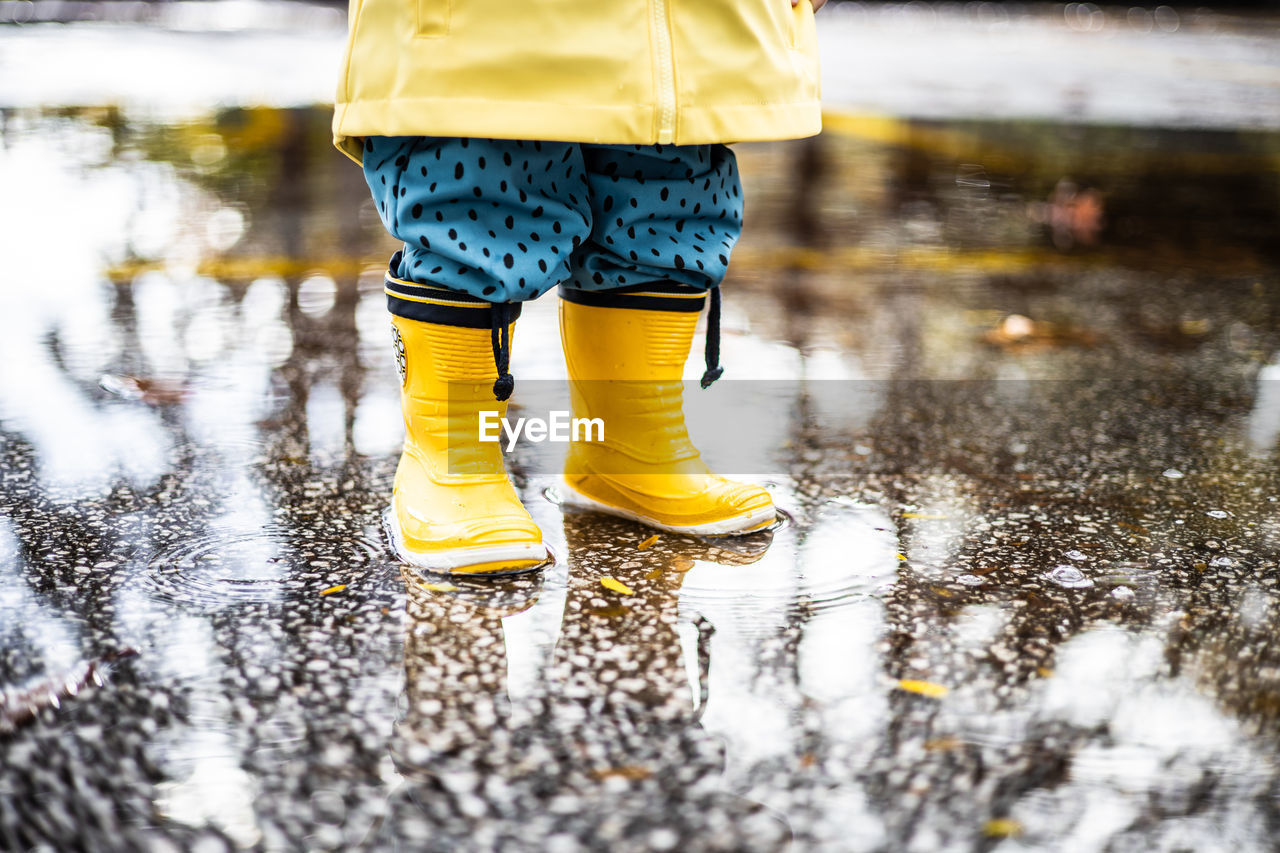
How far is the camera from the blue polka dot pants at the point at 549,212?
1670mm

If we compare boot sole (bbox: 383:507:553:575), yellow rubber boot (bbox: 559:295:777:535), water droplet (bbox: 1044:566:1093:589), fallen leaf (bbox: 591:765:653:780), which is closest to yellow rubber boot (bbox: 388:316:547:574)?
boot sole (bbox: 383:507:553:575)

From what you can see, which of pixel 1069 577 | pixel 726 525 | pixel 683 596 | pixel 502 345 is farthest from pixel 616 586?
pixel 1069 577

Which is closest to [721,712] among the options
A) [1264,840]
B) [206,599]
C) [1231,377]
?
[1264,840]

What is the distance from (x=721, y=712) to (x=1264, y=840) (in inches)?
21.4

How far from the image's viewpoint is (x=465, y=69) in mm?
1614

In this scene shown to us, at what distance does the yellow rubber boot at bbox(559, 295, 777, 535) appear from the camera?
1888 millimetres

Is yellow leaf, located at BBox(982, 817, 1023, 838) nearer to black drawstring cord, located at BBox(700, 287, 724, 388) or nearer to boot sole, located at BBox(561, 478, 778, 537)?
boot sole, located at BBox(561, 478, 778, 537)

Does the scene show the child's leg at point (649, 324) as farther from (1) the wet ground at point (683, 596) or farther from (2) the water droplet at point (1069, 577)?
(2) the water droplet at point (1069, 577)

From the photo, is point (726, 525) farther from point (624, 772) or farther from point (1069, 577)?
point (624, 772)

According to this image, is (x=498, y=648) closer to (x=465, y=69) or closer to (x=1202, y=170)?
(x=465, y=69)

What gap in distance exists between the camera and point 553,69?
163 centimetres

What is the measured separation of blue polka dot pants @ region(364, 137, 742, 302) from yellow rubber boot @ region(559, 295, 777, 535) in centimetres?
8

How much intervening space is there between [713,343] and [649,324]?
0.13 meters
